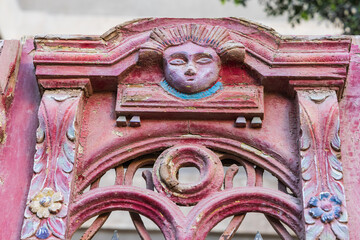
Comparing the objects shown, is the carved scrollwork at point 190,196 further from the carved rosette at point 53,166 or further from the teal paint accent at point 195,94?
the teal paint accent at point 195,94

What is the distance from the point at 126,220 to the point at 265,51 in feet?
9.53

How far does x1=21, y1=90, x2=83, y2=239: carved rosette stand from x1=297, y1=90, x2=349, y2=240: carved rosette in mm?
1068

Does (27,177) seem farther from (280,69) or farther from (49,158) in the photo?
(280,69)

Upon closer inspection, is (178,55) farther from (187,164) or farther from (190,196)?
(190,196)

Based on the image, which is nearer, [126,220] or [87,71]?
[87,71]

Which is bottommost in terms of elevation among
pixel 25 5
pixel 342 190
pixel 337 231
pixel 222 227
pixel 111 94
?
pixel 337 231

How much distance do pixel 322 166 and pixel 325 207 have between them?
8.5 inches

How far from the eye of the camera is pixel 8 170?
353 centimetres

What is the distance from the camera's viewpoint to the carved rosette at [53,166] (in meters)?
3.25

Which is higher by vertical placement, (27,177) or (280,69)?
(280,69)

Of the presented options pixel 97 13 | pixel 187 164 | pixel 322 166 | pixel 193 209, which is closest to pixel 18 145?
pixel 187 164

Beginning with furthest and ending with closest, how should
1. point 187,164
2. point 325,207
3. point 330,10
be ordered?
1. point 330,10
2. point 187,164
3. point 325,207

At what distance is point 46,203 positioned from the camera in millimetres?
3287

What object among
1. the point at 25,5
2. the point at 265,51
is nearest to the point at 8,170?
the point at 265,51
